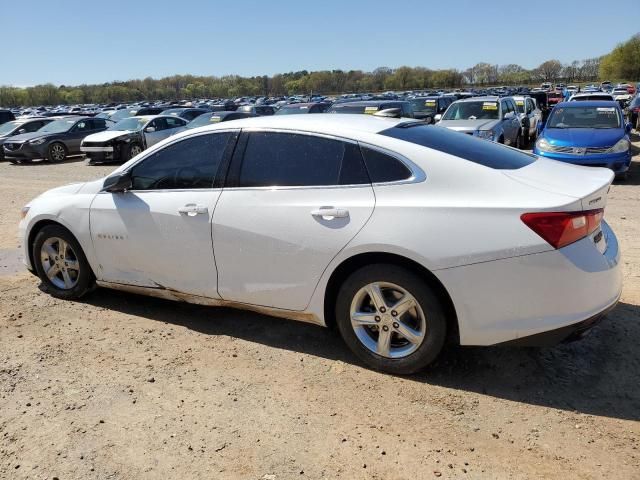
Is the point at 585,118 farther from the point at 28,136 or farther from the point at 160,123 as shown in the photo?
the point at 28,136

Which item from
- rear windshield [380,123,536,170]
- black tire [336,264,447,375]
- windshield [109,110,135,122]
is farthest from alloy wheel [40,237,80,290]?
windshield [109,110,135,122]

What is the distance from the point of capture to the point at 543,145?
430 inches

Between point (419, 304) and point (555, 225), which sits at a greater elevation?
point (555, 225)

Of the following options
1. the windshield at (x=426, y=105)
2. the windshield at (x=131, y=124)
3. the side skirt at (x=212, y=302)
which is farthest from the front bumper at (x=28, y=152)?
the side skirt at (x=212, y=302)

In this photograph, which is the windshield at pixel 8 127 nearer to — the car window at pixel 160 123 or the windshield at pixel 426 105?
the car window at pixel 160 123

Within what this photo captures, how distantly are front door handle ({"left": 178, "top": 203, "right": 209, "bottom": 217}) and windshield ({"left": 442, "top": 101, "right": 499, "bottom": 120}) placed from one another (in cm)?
1128

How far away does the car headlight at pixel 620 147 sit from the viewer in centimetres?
1027

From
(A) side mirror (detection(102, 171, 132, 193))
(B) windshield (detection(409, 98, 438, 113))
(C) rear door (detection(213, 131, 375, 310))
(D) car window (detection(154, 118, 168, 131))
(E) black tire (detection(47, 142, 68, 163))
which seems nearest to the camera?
(C) rear door (detection(213, 131, 375, 310))

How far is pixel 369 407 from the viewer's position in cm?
309

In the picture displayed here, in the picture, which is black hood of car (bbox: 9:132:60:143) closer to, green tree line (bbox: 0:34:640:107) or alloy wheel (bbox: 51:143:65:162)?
alloy wheel (bbox: 51:143:65:162)

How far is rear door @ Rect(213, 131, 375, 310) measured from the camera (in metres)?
3.33

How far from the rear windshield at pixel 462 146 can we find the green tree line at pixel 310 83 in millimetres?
115441

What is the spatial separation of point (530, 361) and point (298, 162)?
202 centimetres

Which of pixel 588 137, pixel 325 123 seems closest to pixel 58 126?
pixel 588 137
